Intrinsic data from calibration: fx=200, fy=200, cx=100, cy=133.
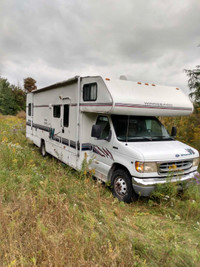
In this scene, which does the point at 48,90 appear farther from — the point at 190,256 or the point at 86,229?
the point at 190,256

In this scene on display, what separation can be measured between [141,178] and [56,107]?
14.9ft

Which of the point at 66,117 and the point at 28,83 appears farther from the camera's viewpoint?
the point at 28,83

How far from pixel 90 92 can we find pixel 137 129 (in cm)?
160

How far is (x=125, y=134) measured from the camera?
5.08m

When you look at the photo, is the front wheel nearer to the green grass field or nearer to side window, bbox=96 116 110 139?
the green grass field

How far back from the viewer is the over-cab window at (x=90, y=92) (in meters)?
5.18

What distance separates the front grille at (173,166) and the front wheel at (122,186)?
0.75 meters

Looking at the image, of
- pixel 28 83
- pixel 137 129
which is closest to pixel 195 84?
pixel 137 129

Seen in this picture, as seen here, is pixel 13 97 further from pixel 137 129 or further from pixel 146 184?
pixel 146 184

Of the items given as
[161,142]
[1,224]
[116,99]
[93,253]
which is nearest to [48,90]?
[116,99]

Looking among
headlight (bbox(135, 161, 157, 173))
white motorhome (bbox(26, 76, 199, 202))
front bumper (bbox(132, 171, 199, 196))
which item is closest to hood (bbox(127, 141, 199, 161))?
white motorhome (bbox(26, 76, 199, 202))

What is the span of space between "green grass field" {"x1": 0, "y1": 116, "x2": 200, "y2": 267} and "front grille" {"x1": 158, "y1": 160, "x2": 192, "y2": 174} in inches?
14.9

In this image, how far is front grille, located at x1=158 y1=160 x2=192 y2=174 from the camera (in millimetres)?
4328

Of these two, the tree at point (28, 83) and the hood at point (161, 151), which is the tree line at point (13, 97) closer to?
the tree at point (28, 83)
